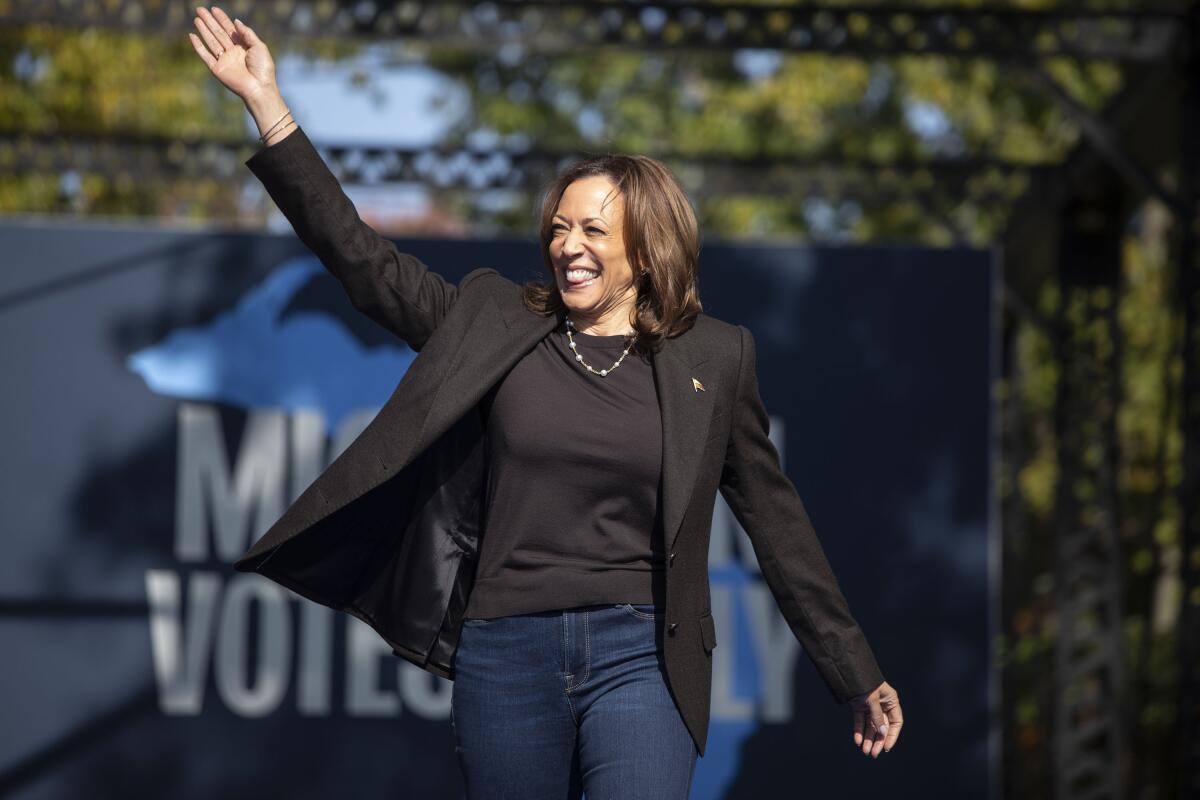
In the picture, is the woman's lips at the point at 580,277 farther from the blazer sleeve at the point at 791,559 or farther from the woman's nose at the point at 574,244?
the blazer sleeve at the point at 791,559

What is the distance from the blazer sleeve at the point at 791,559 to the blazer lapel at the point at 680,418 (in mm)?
122

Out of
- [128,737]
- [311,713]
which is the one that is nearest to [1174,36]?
[311,713]

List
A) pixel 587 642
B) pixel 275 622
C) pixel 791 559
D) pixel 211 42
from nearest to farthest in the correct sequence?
pixel 587 642 → pixel 211 42 → pixel 791 559 → pixel 275 622

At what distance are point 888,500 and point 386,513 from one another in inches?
184

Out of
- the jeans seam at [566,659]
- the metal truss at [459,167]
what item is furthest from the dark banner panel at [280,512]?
the jeans seam at [566,659]

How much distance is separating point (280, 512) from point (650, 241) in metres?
4.49

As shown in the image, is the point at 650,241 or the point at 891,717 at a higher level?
the point at 650,241

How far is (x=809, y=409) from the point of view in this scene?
23.7 feet

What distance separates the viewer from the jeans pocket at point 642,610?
2725mm

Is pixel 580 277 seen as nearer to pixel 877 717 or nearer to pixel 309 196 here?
pixel 309 196

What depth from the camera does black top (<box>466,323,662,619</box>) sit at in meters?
2.71

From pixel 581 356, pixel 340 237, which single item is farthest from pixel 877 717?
pixel 340 237

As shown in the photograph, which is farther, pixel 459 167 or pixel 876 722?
pixel 459 167

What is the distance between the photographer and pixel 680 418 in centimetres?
282
